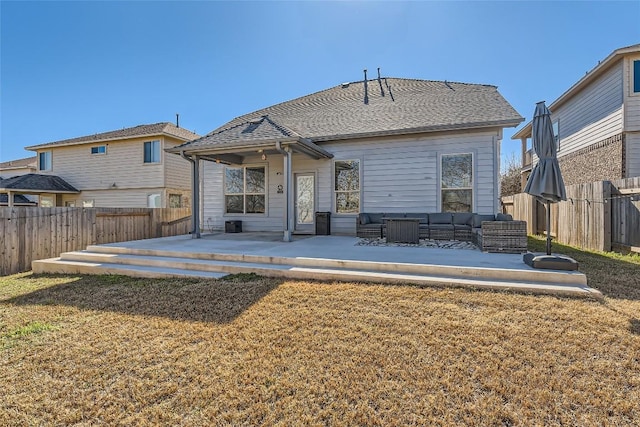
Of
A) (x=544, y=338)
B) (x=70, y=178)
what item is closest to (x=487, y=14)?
(x=544, y=338)

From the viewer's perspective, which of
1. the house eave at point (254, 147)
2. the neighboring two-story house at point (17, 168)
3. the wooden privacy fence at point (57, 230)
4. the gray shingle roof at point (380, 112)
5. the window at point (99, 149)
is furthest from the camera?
the neighboring two-story house at point (17, 168)

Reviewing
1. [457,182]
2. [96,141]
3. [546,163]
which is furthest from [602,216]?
[96,141]

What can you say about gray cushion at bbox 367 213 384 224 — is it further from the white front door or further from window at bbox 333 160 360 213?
the white front door

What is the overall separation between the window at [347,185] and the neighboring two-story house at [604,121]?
8.85m

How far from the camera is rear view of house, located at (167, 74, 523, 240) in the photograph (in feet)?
26.3

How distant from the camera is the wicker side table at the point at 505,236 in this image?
5898mm

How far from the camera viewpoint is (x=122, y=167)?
15703mm

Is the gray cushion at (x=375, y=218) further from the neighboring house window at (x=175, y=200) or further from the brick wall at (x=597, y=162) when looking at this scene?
the neighboring house window at (x=175, y=200)

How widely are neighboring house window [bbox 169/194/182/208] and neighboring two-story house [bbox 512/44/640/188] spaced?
19.3 m

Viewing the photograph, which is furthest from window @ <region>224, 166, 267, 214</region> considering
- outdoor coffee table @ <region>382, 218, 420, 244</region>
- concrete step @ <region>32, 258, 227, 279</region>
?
concrete step @ <region>32, 258, 227, 279</region>

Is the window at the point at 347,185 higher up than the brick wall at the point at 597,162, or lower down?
lower down

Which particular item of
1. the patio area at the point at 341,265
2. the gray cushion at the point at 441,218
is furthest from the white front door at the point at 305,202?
the gray cushion at the point at 441,218

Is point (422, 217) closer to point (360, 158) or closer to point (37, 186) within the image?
point (360, 158)

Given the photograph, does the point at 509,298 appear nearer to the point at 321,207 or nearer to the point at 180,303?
the point at 180,303
